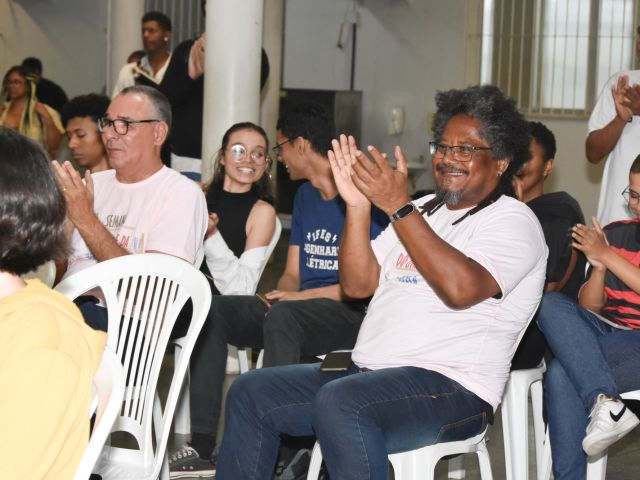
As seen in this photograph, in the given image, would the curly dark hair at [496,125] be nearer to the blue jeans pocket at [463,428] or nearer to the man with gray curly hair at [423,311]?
the man with gray curly hair at [423,311]

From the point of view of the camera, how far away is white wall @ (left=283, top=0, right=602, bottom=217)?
31.4ft

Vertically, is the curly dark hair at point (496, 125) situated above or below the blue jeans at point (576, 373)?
above

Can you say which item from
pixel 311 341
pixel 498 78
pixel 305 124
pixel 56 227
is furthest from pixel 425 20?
pixel 56 227

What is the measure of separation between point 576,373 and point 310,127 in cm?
146

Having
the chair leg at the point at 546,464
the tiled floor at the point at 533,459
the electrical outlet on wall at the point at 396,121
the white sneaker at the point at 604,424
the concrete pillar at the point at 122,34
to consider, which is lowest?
the tiled floor at the point at 533,459

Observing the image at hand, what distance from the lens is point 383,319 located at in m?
2.70

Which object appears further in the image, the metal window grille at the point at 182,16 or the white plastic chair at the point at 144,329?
the metal window grille at the point at 182,16

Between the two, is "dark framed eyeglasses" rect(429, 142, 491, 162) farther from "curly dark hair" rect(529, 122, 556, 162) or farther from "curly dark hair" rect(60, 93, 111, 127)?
"curly dark hair" rect(60, 93, 111, 127)

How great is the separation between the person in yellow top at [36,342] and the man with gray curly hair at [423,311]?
109cm

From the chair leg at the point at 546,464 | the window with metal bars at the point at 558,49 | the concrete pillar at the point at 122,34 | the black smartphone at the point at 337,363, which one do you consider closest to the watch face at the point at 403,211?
the black smartphone at the point at 337,363

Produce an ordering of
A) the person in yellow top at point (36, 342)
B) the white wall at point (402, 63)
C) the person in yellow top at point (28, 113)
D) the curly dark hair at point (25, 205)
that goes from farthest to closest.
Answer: the white wall at point (402, 63) → the person in yellow top at point (28, 113) → the curly dark hair at point (25, 205) → the person in yellow top at point (36, 342)

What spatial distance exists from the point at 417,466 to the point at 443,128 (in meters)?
0.95

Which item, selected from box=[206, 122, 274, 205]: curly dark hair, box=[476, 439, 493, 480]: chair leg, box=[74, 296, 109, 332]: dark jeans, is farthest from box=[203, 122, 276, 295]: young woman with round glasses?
box=[476, 439, 493, 480]: chair leg

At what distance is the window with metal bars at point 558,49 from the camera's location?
371 inches
